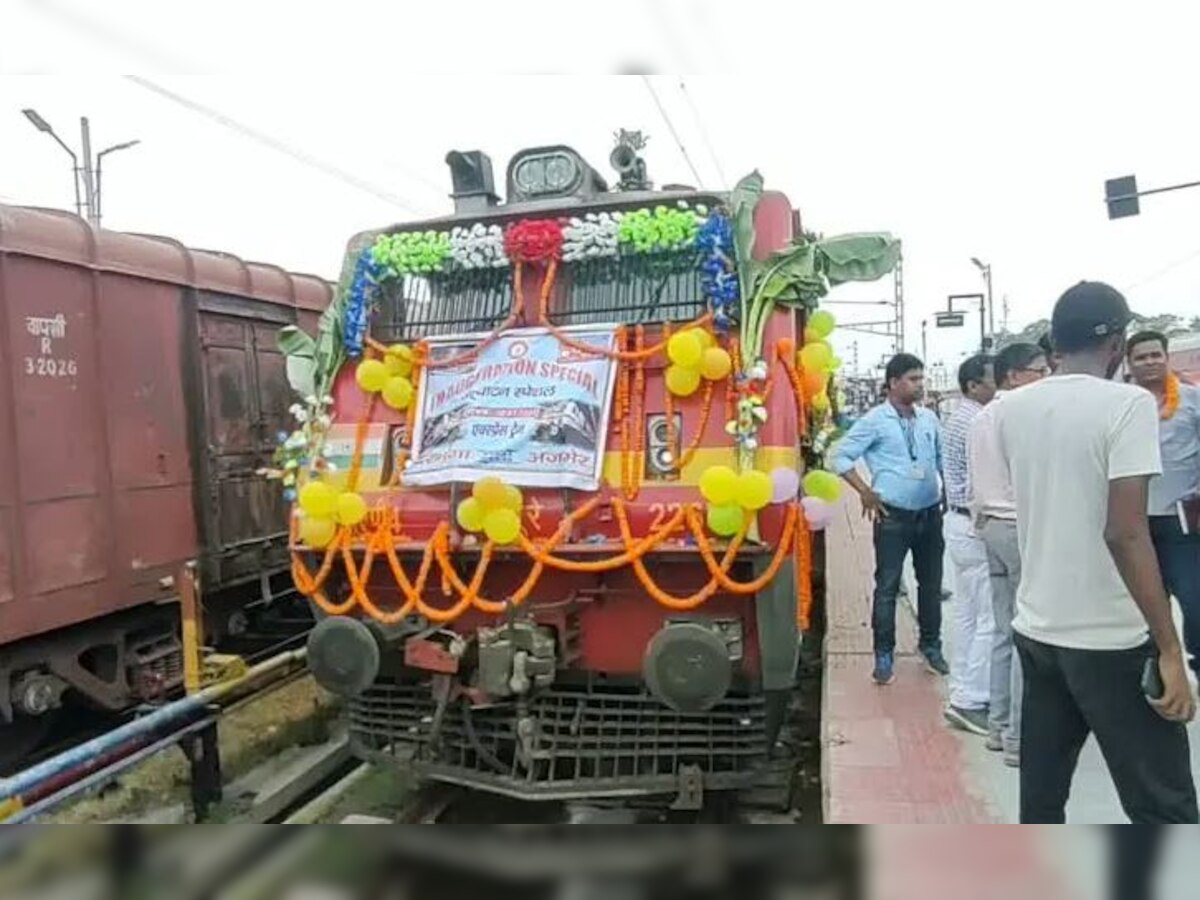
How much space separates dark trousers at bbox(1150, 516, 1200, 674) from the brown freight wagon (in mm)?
5586

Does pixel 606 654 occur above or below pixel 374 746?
above

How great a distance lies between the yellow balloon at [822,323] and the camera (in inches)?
198

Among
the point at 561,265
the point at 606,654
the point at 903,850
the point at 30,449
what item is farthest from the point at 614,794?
the point at 30,449

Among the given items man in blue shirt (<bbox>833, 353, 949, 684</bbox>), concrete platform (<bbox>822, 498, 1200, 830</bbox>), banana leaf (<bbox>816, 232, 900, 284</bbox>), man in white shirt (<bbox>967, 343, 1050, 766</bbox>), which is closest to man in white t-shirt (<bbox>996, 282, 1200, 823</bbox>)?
concrete platform (<bbox>822, 498, 1200, 830</bbox>)

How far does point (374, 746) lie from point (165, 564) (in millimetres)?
2687

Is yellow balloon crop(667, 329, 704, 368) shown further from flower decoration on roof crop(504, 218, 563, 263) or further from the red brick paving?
the red brick paving

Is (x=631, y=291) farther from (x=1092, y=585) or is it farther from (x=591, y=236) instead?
(x=1092, y=585)

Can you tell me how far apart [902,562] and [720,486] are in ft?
6.80

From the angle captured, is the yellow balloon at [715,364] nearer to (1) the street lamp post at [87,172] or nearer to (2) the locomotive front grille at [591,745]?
(2) the locomotive front grille at [591,745]

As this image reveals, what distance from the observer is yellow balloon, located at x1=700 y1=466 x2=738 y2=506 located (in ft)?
13.6

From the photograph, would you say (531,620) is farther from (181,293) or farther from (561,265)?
(181,293)

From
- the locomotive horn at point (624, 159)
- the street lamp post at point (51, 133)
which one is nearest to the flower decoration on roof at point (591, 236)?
the locomotive horn at point (624, 159)

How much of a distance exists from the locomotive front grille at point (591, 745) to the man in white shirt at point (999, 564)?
1.03 m

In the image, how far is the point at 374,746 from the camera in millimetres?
4867
